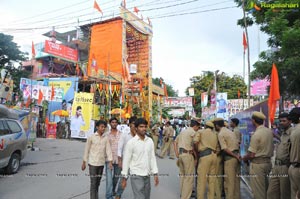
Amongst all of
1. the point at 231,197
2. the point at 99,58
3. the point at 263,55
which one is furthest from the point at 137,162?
the point at 99,58

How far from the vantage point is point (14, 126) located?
31.6 ft

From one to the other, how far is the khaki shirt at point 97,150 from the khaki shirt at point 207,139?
1857 mm

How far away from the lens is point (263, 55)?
1064 cm

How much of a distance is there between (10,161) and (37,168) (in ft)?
4.88

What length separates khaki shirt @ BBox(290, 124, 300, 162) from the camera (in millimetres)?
4180

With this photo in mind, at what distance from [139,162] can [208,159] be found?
2.11m

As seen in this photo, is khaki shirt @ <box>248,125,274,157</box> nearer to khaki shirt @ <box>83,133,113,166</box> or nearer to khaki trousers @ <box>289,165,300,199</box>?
khaki trousers @ <box>289,165,300,199</box>

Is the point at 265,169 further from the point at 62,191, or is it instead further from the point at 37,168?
the point at 37,168

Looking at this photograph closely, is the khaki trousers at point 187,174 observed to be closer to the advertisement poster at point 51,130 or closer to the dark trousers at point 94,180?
the dark trousers at point 94,180

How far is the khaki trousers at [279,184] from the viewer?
469 cm

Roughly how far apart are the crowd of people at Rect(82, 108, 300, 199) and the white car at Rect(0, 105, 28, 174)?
4.05m

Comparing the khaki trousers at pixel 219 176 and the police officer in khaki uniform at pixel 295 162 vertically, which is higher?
the police officer in khaki uniform at pixel 295 162

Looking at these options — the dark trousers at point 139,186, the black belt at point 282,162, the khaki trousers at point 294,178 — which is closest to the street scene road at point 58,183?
the black belt at point 282,162

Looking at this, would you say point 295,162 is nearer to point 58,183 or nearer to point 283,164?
point 283,164
